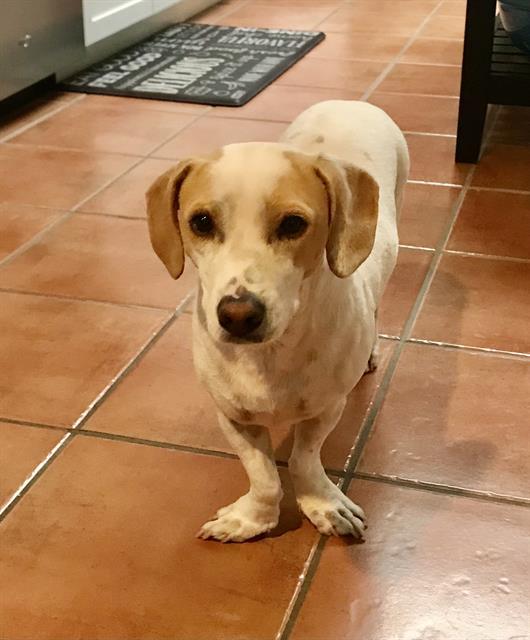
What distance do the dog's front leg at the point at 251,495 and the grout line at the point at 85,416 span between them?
294 mm

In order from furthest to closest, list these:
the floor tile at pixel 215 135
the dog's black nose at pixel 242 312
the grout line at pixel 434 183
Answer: the floor tile at pixel 215 135, the grout line at pixel 434 183, the dog's black nose at pixel 242 312

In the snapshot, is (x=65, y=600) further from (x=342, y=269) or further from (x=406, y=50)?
(x=406, y=50)

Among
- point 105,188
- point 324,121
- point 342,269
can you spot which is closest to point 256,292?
point 342,269

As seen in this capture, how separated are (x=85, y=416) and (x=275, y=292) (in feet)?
2.14

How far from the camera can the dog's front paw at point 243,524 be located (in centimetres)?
123

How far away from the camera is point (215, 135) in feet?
8.84

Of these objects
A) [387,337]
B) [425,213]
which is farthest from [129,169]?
[387,337]

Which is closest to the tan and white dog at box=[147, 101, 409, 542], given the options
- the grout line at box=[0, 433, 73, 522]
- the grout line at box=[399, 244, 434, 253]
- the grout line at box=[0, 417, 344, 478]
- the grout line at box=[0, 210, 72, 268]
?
the grout line at box=[0, 417, 344, 478]

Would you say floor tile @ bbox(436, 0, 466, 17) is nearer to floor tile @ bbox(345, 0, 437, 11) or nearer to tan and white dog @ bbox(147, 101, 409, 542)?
floor tile @ bbox(345, 0, 437, 11)

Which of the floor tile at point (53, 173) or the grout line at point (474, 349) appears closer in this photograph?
the grout line at point (474, 349)

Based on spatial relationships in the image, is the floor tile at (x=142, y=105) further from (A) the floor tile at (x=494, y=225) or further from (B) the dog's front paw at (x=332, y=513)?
(B) the dog's front paw at (x=332, y=513)

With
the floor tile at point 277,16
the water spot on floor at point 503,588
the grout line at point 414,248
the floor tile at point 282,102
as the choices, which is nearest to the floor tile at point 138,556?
the water spot on floor at point 503,588

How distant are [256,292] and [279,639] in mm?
449

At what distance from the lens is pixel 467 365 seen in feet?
5.34
